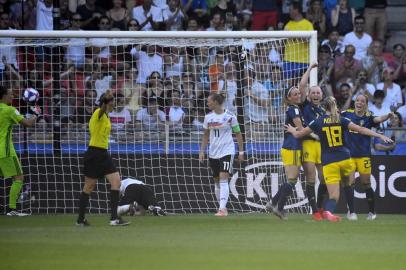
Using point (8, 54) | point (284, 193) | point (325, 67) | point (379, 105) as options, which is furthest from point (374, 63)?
point (8, 54)

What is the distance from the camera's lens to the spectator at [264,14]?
24453 mm

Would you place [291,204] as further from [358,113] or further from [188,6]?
[188,6]

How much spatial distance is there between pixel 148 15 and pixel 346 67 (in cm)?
468

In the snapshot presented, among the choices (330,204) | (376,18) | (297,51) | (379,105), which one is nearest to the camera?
(330,204)

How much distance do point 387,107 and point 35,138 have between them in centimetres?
792

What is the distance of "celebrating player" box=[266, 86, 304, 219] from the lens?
17.1 metres

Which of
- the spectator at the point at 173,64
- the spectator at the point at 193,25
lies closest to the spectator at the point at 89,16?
the spectator at the point at 193,25

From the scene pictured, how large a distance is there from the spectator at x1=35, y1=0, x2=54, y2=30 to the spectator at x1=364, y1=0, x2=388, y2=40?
7431 mm

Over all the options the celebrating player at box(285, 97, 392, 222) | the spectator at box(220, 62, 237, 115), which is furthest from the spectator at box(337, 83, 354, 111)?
the celebrating player at box(285, 97, 392, 222)

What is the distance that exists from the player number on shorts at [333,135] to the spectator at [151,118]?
4359 mm

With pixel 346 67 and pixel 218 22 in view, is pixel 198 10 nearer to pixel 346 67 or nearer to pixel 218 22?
pixel 218 22

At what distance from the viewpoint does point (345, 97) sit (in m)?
22.9

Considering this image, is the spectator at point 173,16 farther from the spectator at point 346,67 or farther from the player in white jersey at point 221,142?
the player in white jersey at point 221,142

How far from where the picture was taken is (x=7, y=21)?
76.3ft
